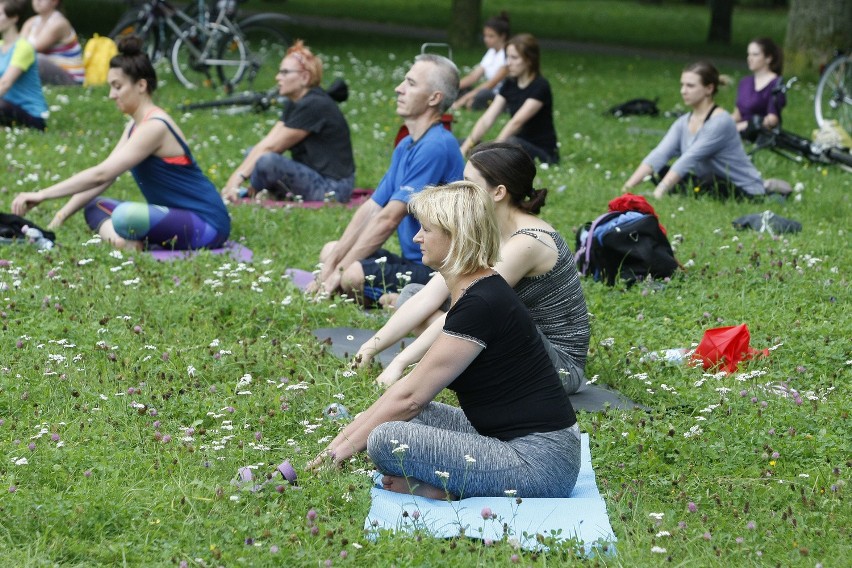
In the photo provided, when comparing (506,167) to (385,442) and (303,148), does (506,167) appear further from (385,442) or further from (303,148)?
(303,148)

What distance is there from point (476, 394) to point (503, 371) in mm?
151

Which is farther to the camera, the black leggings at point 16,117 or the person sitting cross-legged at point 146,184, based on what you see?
the black leggings at point 16,117

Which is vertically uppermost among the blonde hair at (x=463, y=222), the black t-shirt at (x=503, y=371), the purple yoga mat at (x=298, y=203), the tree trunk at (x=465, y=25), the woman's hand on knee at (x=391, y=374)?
the blonde hair at (x=463, y=222)

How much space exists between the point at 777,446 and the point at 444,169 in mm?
2818

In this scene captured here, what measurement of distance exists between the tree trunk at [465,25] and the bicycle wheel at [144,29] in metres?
7.44

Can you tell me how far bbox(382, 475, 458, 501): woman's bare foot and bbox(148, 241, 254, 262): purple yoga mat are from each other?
361 centimetres

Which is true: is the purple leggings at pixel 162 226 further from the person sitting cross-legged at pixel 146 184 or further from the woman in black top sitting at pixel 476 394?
the woman in black top sitting at pixel 476 394

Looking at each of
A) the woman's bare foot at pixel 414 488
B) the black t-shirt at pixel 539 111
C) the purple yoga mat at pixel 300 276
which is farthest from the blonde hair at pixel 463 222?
the black t-shirt at pixel 539 111

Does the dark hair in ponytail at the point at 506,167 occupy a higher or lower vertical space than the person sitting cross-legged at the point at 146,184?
higher

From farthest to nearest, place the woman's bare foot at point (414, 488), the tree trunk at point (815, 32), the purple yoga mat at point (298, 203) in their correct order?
1. the tree trunk at point (815, 32)
2. the purple yoga mat at point (298, 203)
3. the woman's bare foot at point (414, 488)

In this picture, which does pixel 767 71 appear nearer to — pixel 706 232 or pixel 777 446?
pixel 706 232

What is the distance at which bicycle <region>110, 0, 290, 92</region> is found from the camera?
15727 mm

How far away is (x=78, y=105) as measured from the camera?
1371 cm

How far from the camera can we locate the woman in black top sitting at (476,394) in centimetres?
424
